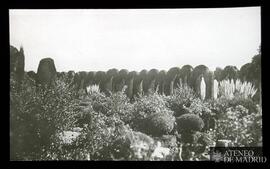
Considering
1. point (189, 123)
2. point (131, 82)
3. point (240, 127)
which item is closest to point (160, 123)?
point (189, 123)

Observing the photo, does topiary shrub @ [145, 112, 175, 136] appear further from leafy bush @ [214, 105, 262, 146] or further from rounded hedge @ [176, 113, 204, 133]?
leafy bush @ [214, 105, 262, 146]

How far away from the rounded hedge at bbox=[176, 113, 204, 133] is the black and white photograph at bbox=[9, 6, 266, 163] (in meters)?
0.01

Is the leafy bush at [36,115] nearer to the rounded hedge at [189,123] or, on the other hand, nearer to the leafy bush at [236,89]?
the rounded hedge at [189,123]

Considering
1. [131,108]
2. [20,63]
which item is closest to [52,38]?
A: [20,63]

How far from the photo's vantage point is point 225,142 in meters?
4.06

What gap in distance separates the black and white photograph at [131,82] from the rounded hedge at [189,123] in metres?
0.01

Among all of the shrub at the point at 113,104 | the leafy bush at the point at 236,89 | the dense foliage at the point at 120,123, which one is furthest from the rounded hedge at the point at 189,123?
the shrub at the point at 113,104

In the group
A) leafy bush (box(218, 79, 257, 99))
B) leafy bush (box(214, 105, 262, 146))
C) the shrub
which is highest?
leafy bush (box(218, 79, 257, 99))

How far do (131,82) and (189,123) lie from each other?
0.82m

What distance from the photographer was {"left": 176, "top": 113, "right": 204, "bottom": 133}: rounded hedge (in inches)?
160

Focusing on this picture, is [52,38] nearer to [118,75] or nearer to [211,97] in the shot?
[118,75]

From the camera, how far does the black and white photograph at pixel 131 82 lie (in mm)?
4074

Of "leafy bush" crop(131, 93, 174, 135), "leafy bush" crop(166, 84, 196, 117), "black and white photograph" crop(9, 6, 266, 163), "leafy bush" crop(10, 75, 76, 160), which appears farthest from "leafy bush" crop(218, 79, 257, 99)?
"leafy bush" crop(10, 75, 76, 160)
